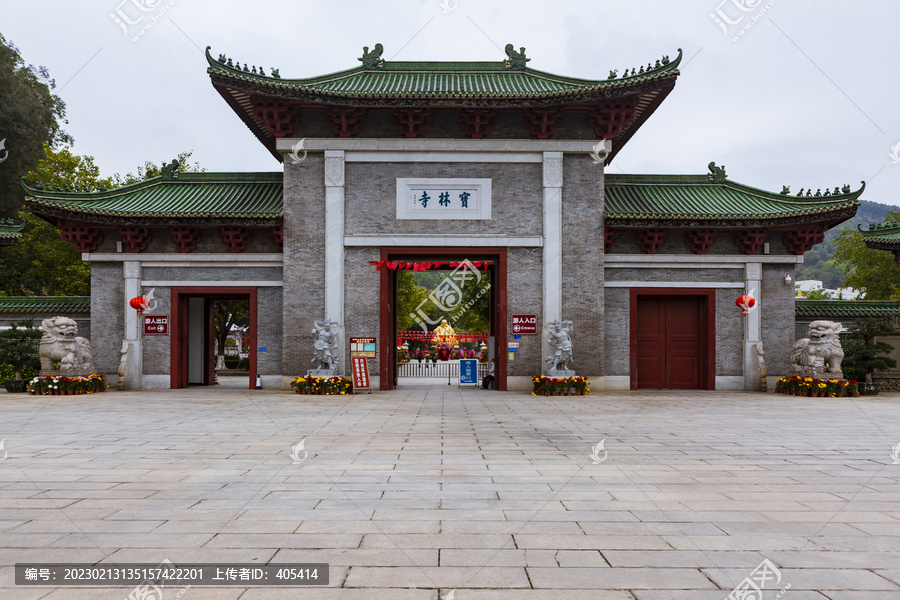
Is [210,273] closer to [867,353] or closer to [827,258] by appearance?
[867,353]

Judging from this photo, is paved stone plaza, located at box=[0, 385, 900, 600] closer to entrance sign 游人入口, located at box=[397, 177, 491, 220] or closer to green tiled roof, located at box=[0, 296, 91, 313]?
entrance sign 游人入口, located at box=[397, 177, 491, 220]

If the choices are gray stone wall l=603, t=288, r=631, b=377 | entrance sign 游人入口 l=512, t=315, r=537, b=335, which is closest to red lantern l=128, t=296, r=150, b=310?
entrance sign 游人入口 l=512, t=315, r=537, b=335

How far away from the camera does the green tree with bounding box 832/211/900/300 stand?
88.2ft

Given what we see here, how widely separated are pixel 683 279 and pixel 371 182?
909cm

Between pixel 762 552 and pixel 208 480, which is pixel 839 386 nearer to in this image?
pixel 762 552

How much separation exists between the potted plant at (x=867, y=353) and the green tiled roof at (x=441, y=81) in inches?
349

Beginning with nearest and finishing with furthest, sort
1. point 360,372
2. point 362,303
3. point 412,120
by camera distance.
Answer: point 360,372, point 412,120, point 362,303

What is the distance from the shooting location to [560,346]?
1438 centimetres

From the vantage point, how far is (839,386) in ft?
46.4

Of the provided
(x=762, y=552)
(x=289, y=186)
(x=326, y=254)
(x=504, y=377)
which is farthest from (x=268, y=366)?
(x=762, y=552)

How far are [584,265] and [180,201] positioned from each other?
1162cm

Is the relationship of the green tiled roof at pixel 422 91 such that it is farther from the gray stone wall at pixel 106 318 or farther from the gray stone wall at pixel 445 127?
the gray stone wall at pixel 106 318

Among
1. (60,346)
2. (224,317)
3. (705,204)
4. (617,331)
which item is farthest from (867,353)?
(224,317)

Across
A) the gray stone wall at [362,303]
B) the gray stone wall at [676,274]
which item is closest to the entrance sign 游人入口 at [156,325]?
the gray stone wall at [362,303]
